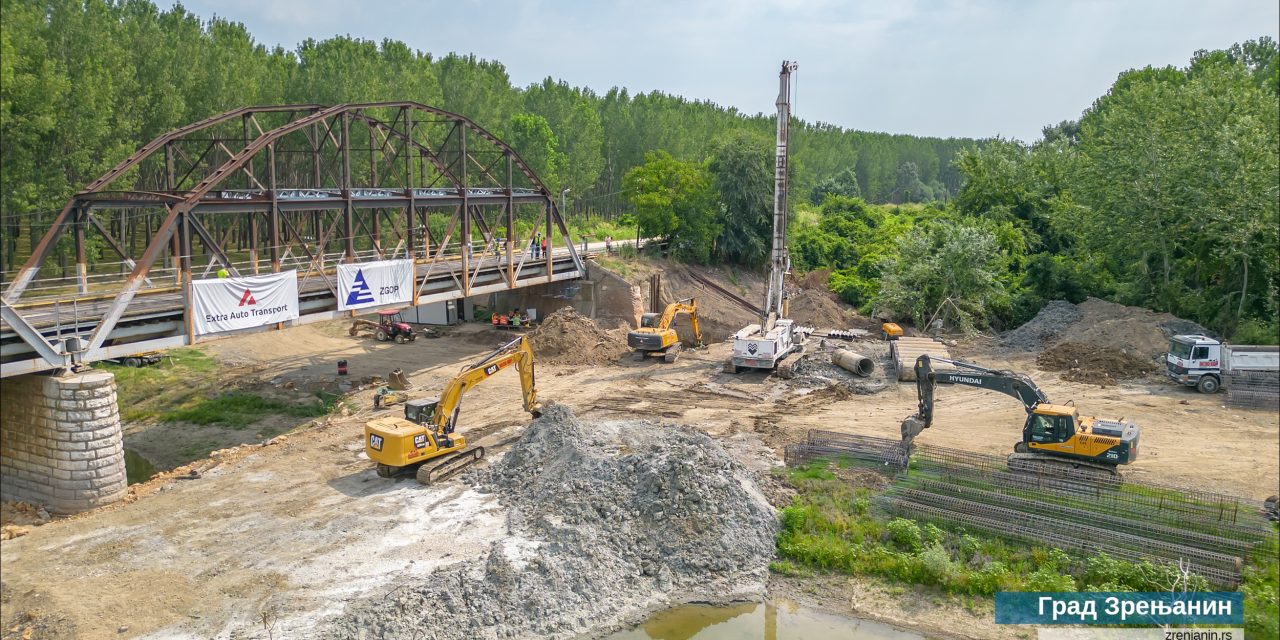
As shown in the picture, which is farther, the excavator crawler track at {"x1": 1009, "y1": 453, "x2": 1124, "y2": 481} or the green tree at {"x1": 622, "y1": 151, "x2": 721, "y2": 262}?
the green tree at {"x1": 622, "y1": 151, "x2": 721, "y2": 262}

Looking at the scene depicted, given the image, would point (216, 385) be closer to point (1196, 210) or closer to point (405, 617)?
point (405, 617)

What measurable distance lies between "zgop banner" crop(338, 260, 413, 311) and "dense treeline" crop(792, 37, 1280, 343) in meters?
25.3

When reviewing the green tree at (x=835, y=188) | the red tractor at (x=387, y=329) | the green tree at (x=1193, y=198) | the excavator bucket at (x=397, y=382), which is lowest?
the excavator bucket at (x=397, y=382)

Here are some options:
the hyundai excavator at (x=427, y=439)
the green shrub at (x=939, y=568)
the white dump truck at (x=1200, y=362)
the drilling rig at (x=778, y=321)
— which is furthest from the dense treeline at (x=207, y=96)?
the white dump truck at (x=1200, y=362)

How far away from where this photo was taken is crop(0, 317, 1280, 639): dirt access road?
18.5 metres

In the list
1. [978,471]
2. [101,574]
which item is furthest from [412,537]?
[978,471]

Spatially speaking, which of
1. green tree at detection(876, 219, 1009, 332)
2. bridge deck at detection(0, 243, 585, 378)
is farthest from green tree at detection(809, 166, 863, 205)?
bridge deck at detection(0, 243, 585, 378)

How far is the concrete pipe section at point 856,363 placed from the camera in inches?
1467

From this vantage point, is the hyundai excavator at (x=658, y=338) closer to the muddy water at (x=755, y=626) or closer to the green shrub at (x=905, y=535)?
the green shrub at (x=905, y=535)

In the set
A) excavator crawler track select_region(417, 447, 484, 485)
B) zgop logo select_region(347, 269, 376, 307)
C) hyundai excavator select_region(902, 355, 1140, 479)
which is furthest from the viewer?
zgop logo select_region(347, 269, 376, 307)

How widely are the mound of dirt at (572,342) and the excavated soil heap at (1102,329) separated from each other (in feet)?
61.5

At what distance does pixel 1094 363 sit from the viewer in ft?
118

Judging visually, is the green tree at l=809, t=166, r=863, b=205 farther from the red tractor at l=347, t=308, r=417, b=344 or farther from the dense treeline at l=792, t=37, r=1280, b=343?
the red tractor at l=347, t=308, r=417, b=344

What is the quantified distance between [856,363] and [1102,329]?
36.9 feet
